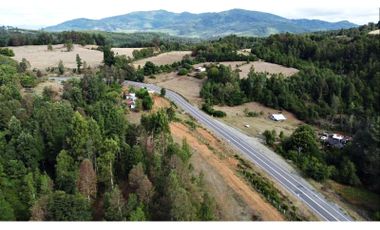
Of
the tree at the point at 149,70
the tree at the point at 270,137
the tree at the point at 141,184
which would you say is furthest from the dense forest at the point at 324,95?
the tree at the point at 149,70

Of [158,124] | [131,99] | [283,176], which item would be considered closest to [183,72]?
[131,99]

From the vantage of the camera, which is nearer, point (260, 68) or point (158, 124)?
point (158, 124)

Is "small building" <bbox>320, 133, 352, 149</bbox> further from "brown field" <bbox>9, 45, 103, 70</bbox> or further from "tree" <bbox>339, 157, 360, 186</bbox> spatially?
"brown field" <bbox>9, 45, 103, 70</bbox>

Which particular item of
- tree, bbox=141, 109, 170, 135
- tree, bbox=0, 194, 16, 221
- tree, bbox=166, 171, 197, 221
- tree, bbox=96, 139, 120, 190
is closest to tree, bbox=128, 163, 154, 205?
tree, bbox=166, 171, 197, 221

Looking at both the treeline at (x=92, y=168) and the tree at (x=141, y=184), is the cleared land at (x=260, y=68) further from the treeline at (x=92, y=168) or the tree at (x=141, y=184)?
the tree at (x=141, y=184)

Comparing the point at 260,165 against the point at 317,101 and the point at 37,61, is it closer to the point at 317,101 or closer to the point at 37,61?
the point at 317,101

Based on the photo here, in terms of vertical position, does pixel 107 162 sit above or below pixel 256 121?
above

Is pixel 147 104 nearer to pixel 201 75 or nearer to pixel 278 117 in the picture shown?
pixel 278 117
